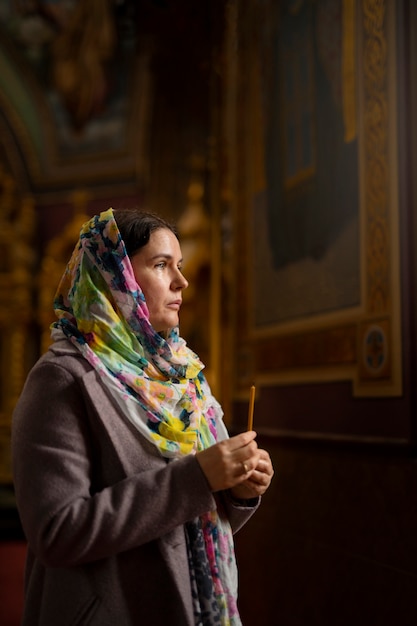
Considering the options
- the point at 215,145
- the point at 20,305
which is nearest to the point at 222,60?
the point at 215,145

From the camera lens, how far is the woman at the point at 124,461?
1766 millimetres

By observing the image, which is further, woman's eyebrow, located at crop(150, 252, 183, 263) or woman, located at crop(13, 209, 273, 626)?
woman's eyebrow, located at crop(150, 252, 183, 263)

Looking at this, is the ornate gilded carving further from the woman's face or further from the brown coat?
the brown coat

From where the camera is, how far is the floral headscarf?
6.19 feet

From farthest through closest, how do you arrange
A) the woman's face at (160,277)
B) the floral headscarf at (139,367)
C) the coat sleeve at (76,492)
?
the woman's face at (160,277), the floral headscarf at (139,367), the coat sleeve at (76,492)

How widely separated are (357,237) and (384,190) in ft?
1.07

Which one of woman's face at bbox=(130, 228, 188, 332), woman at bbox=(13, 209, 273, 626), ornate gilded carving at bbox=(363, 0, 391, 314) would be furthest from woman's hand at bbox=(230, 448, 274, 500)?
ornate gilded carving at bbox=(363, 0, 391, 314)

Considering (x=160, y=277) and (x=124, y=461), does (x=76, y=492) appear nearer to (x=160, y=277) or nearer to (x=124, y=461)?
(x=124, y=461)

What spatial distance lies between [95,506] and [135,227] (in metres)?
0.72

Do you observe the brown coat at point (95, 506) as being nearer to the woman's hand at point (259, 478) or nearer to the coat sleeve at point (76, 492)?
the coat sleeve at point (76, 492)

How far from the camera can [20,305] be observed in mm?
9094

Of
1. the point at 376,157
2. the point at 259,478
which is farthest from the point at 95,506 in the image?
the point at 376,157

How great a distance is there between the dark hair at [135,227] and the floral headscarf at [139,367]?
0.18 feet

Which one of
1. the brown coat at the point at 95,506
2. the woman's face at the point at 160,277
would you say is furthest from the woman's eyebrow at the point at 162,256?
the brown coat at the point at 95,506
